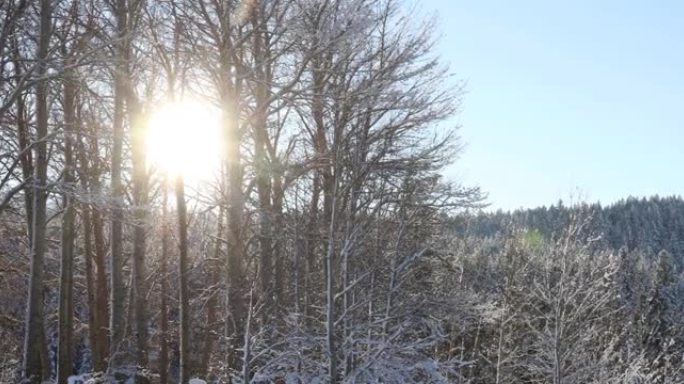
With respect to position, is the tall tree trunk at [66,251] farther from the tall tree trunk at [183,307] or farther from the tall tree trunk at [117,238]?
the tall tree trunk at [183,307]

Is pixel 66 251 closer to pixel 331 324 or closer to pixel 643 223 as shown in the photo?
pixel 331 324

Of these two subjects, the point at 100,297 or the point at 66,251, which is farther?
the point at 100,297

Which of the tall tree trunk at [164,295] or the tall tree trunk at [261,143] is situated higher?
the tall tree trunk at [261,143]

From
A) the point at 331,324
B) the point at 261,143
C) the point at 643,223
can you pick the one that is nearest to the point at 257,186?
the point at 261,143

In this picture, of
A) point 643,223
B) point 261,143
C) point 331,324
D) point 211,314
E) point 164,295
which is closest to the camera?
point 331,324

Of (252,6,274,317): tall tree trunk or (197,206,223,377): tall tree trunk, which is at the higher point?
(252,6,274,317): tall tree trunk

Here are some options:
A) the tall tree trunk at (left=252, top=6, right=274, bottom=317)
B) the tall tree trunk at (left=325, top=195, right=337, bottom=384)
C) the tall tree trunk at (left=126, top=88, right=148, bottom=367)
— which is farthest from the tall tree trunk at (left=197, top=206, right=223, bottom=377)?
the tall tree trunk at (left=325, top=195, right=337, bottom=384)

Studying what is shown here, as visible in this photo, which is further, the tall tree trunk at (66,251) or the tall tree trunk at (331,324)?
the tall tree trunk at (66,251)

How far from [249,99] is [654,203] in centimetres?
13962

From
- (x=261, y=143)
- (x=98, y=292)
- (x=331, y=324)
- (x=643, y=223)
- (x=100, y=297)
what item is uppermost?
(x=643, y=223)

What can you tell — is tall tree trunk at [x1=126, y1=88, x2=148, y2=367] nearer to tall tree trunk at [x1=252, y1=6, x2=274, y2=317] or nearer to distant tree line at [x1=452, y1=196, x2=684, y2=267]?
tall tree trunk at [x1=252, y1=6, x2=274, y2=317]

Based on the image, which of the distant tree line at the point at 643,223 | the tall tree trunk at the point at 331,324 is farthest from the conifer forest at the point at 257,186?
the distant tree line at the point at 643,223

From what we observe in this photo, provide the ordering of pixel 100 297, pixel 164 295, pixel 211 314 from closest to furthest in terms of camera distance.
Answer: pixel 100 297, pixel 164 295, pixel 211 314

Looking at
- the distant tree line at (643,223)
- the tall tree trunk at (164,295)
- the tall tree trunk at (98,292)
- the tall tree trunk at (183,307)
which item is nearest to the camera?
the tall tree trunk at (183,307)
